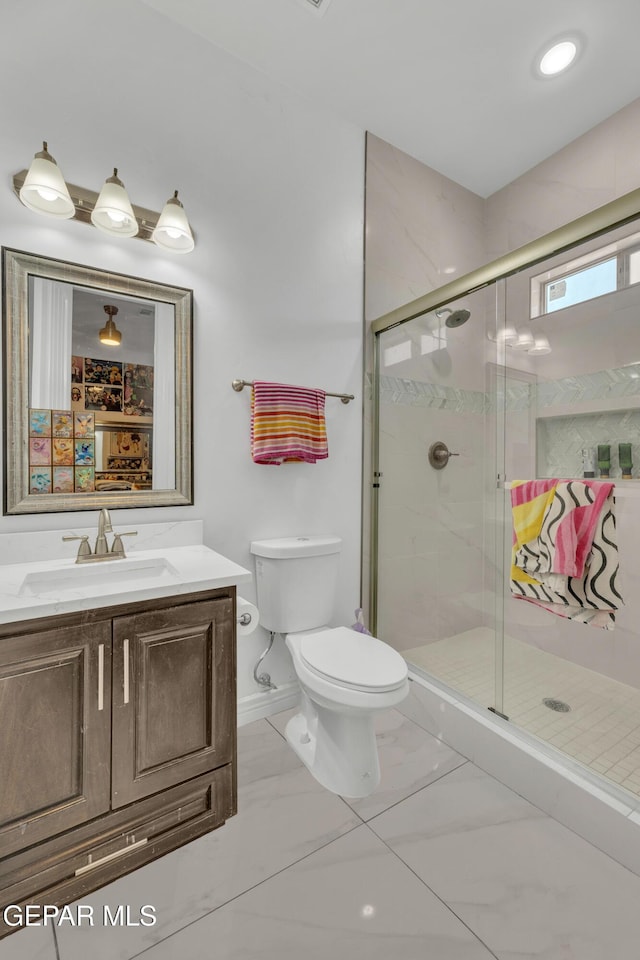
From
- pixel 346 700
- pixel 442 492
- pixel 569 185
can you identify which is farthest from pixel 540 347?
pixel 346 700

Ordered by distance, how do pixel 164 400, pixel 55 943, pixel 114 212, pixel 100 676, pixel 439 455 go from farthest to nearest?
pixel 439 455, pixel 164 400, pixel 114 212, pixel 100 676, pixel 55 943

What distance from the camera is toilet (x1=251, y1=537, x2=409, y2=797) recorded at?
1.38 m

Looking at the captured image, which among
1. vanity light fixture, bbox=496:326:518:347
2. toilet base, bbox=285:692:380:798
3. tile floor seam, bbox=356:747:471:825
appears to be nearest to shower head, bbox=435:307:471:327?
vanity light fixture, bbox=496:326:518:347

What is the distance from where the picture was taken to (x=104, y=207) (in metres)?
1.42

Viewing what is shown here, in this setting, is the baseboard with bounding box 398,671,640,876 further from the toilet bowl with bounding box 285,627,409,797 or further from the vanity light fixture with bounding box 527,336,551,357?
the vanity light fixture with bounding box 527,336,551,357

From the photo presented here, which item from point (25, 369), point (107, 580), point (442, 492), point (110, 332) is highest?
point (110, 332)

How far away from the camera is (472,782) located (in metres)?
1.53

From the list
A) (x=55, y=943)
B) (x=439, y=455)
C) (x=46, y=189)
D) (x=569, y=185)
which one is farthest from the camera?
(x=569, y=185)

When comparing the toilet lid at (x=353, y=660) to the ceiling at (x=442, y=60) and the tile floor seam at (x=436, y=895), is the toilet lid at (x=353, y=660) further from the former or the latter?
the ceiling at (x=442, y=60)

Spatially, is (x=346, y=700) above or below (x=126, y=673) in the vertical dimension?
below

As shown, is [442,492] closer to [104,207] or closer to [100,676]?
[100,676]

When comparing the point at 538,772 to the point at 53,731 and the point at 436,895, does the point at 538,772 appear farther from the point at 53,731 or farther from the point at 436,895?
the point at 53,731

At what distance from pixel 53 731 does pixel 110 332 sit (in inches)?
49.3

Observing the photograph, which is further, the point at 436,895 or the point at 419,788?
the point at 419,788
